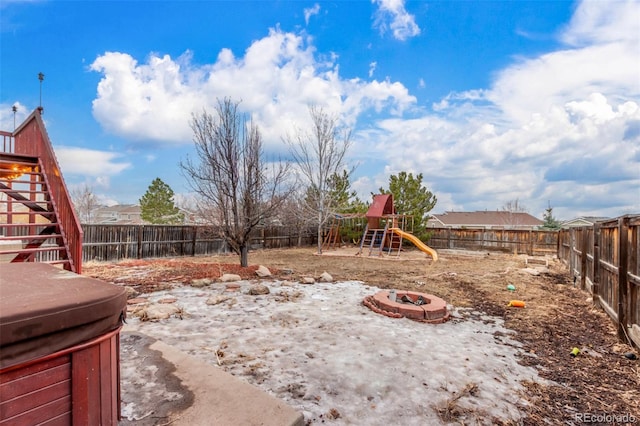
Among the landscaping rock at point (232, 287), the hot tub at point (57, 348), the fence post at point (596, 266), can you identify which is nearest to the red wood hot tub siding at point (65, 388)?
the hot tub at point (57, 348)

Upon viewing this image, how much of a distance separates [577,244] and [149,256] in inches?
553

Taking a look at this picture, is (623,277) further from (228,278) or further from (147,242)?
(147,242)

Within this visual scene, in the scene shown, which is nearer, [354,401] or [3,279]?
[3,279]

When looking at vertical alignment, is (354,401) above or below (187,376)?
below

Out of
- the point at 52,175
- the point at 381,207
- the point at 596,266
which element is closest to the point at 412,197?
the point at 381,207

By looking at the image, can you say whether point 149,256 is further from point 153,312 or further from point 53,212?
point 153,312

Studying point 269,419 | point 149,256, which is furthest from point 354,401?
point 149,256

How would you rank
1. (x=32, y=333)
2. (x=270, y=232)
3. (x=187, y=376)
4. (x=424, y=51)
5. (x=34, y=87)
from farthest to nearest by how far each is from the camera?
1. (x=270, y=232)
2. (x=424, y=51)
3. (x=34, y=87)
4. (x=187, y=376)
5. (x=32, y=333)

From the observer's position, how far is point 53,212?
4.76 metres

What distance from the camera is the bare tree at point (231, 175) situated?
9.08 m

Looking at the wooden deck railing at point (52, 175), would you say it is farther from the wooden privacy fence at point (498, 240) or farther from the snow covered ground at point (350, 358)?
the wooden privacy fence at point (498, 240)

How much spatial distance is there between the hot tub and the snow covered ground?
76 cm

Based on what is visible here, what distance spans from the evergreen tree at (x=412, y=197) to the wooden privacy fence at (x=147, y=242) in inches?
347

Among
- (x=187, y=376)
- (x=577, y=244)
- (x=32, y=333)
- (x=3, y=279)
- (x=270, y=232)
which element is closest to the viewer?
(x=32, y=333)
